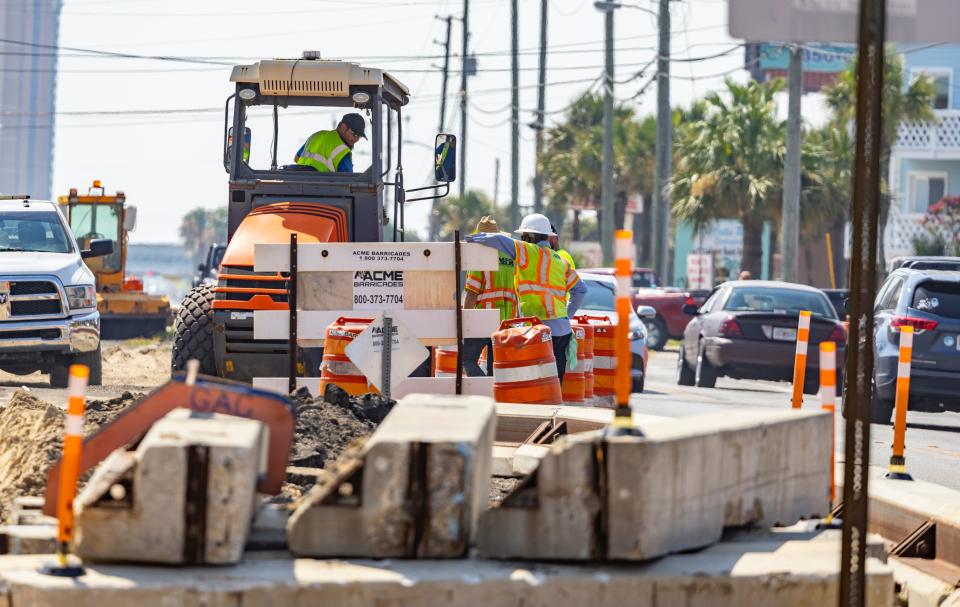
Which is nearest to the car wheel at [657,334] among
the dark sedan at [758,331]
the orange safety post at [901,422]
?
the dark sedan at [758,331]

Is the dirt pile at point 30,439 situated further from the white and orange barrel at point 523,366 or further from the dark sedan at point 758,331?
the dark sedan at point 758,331

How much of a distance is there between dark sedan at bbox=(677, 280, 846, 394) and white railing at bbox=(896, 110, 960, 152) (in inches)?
1442

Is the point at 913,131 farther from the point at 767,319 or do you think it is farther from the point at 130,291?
the point at 767,319

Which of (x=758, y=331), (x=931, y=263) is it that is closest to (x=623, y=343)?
(x=931, y=263)

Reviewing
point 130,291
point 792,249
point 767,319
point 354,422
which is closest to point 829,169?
point 792,249

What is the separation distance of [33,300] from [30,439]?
8522 mm

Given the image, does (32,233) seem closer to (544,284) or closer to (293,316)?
(293,316)

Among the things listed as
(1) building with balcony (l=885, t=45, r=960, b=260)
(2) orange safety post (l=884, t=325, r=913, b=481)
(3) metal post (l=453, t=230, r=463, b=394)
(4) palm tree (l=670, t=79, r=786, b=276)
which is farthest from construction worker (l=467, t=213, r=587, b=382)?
(1) building with balcony (l=885, t=45, r=960, b=260)

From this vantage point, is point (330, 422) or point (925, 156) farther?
point (925, 156)

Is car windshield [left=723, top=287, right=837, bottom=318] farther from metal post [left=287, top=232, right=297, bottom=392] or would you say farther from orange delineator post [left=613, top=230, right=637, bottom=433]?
orange delineator post [left=613, top=230, right=637, bottom=433]

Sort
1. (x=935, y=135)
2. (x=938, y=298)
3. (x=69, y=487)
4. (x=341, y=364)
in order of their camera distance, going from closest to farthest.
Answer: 1. (x=69, y=487)
2. (x=341, y=364)
3. (x=938, y=298)
4. (x=935, y=135)

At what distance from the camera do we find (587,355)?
14992mm

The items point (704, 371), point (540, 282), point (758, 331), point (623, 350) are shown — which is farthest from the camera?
point (704, 371)

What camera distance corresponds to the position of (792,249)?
117 feet
